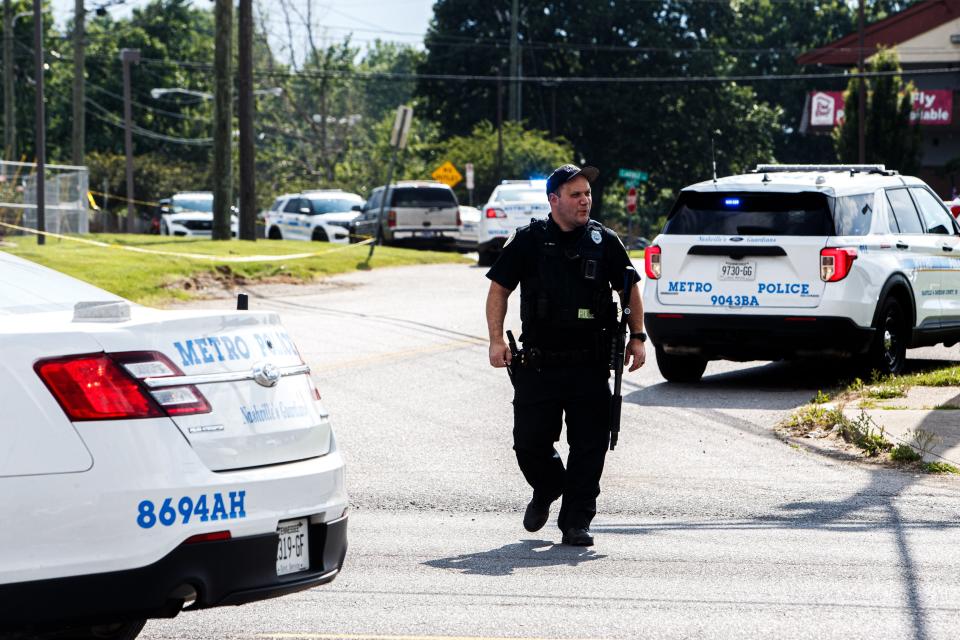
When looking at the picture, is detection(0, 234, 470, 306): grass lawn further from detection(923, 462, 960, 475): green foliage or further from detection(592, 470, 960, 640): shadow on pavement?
detection(592, 470, 960, 640): shadow on pavement

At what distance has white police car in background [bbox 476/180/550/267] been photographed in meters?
29.1

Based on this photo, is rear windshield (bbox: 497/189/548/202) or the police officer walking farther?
rear windshield (bbox: 497/189/548/202)

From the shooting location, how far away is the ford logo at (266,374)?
4.94m

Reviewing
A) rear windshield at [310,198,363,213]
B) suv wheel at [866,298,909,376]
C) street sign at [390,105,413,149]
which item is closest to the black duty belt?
suv wheel at [866,298,909,376]

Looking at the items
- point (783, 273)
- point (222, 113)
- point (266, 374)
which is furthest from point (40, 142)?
point (266, 374)

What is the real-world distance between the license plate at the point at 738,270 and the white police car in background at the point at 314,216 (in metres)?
24.6

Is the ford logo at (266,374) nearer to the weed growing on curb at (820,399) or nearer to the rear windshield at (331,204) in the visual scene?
the weed growing on curb at (820,399)

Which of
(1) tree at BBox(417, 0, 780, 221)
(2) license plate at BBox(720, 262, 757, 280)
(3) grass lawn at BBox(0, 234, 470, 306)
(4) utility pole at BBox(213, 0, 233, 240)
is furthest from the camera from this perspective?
(1) tree at BBox(417, 0, 780, 221)

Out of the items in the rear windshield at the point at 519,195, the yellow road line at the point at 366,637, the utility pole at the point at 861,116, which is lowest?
the yellow road line at the point at 366,637

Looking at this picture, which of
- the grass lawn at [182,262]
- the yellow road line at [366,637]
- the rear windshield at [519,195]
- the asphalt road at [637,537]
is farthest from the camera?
the rear windshield at [519,195]

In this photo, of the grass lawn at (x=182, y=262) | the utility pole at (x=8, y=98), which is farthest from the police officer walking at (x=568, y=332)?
the utility pole at (x=8, y=98)

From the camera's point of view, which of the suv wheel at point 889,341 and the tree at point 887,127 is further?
the tree at point 887,127

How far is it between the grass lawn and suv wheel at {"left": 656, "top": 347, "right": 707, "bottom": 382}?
29.5ft

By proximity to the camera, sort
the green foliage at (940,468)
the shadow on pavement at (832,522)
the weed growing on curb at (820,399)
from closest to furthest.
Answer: the shadow on pavement at (832,522) → the green foliage at (940,468) → the weed growing on curb at (820,399)
